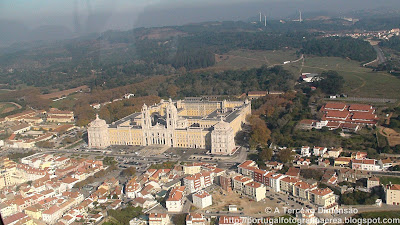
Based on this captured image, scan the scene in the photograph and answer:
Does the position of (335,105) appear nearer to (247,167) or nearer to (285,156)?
(285,156)

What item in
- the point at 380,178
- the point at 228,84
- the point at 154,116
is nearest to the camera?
the point at 380,178

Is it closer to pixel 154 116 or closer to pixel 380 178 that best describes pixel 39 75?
pixel 154 116

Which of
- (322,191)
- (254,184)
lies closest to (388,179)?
(322,191)

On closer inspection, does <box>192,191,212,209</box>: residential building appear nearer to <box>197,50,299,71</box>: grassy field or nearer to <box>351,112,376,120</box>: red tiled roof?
<box>351,112,376,120</box>: red tiled roof

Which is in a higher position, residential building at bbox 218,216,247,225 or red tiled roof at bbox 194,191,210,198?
red tiled roof at bbox 194,191,210,198

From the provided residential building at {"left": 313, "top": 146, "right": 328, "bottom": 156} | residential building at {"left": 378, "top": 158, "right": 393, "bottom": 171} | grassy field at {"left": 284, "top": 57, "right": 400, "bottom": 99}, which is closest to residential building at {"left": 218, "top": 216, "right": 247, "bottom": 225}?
residential building at {"left": 313, "top": 146, "right": 328, "bottom": 156}

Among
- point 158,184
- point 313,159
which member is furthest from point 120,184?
point 313,159
